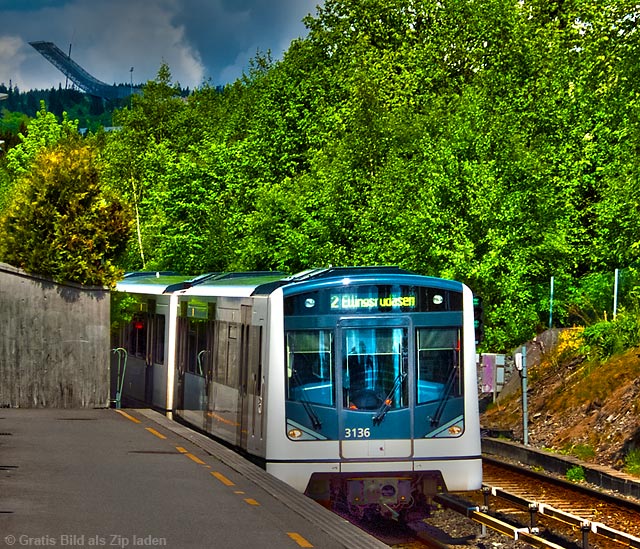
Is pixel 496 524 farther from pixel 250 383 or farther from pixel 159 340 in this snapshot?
pixel 159 340

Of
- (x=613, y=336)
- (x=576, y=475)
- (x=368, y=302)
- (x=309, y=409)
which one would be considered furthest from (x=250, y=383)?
(x=613, y=336)

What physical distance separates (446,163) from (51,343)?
1002 centimetres

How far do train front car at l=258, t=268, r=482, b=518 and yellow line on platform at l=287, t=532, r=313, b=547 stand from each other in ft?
16.3

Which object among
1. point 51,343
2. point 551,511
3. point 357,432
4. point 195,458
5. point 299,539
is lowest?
point 551,511

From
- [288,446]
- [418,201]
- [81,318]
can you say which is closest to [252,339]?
[288,446]

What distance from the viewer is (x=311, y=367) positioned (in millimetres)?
17047

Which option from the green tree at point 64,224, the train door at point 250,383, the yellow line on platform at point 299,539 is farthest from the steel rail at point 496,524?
the green tree at point 64,224

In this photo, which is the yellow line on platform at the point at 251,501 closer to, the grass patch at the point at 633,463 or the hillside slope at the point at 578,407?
the grass patch at the point at 633,463

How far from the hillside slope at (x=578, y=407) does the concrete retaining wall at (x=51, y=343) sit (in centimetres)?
927

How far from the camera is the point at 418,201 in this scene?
31.3 meters

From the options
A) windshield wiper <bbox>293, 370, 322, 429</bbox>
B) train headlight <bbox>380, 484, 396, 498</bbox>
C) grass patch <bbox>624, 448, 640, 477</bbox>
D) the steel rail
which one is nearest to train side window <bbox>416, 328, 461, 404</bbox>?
train headlight <bbox>380, 484, 396, 498</bbox>

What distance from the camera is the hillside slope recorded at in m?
23.6

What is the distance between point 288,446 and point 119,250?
10458mm

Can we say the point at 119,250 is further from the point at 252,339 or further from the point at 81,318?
the point at 252,339
